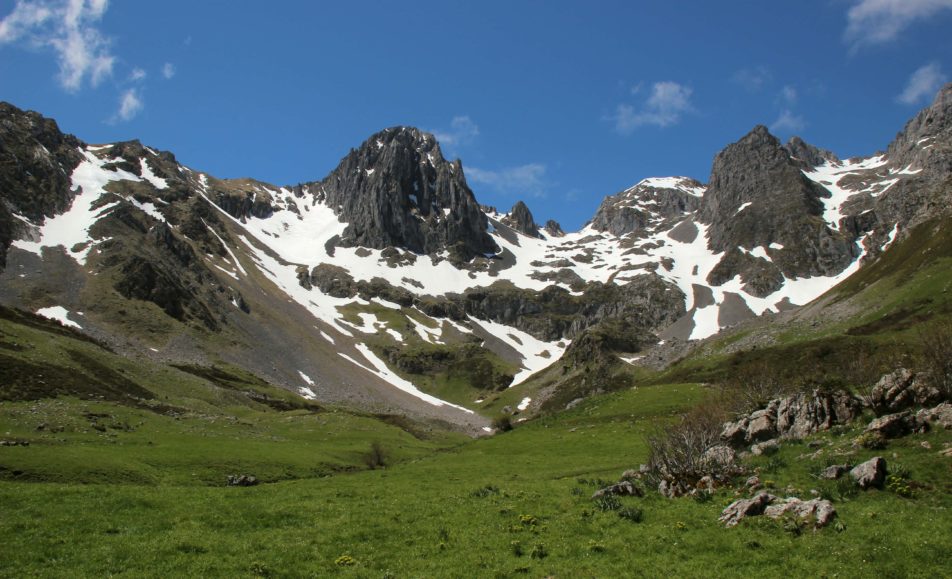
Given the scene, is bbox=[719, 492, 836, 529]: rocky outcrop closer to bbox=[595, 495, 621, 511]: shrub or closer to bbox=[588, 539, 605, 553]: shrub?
bbox=[595, 495, 621, 511]: shrub

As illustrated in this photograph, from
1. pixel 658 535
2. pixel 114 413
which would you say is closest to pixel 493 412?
pixel 114 413

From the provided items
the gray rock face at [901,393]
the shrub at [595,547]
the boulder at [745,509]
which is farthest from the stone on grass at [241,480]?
the gray rock face at [901,393]

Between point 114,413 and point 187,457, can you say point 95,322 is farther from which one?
point 187,457

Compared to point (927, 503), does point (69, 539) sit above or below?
above

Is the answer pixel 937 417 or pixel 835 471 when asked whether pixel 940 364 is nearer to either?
pixel 937 417

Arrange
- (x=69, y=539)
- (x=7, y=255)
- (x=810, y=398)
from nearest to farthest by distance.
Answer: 1. (x=69, y=539)
2. (x=810, y=398)
3. (x=7, y=255)

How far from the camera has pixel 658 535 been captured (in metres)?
21.6

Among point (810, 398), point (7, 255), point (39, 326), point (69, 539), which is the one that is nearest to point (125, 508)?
point (69, 539)

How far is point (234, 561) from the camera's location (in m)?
20.4

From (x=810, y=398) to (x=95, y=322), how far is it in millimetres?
160901

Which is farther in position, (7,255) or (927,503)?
(7,255)

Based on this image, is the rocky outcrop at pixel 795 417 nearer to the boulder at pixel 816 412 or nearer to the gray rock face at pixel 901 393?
the boulder at pixel 816 412

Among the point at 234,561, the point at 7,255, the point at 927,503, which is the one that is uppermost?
the point at 7,255

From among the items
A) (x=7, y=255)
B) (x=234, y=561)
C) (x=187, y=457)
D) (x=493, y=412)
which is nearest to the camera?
A: (x=234, y=561)
